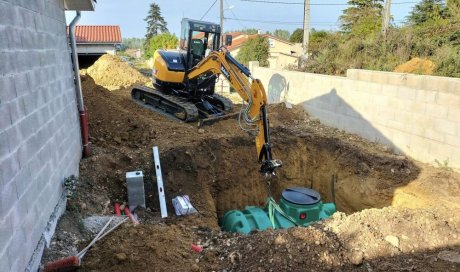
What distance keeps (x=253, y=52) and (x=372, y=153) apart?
1558cm

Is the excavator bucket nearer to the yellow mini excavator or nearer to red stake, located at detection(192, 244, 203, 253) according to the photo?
the yellow mini excavator

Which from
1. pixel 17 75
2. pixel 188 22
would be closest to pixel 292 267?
pixel 17 75

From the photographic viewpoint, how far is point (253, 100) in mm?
6121

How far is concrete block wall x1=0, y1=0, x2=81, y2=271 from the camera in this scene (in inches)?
106

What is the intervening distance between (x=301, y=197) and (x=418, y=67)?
5186 mm

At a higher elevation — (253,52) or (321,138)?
(253,52)

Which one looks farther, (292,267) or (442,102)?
(442,102)

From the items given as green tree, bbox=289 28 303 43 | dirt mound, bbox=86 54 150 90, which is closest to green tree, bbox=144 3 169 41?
green tree, bbox=289 28 303 43

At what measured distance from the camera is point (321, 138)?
7.84 meters

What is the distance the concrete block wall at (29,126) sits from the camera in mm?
2686

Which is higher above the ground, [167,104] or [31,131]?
[31,131]

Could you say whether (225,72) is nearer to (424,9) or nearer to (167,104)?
(167,104)

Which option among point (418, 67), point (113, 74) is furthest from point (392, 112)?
point (113, 74)

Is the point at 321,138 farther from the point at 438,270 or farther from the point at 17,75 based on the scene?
the point at 17,75
